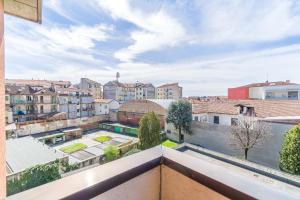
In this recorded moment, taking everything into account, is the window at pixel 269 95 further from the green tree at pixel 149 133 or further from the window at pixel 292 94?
the green tree at pixel 149 133

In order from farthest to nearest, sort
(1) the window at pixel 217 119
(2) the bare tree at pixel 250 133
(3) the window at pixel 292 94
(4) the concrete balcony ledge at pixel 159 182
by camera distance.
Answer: (3) the window at pixel 292 94, (1) the window at pixel 217 119, (2) the bare tree at pixel 250 133, (4) the concrete balcony ledge at pixel 159 182

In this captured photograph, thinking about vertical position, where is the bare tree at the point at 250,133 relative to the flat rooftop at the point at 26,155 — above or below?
above

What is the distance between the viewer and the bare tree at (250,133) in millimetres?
9320

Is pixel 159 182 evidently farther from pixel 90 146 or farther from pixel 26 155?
pixel 90 146

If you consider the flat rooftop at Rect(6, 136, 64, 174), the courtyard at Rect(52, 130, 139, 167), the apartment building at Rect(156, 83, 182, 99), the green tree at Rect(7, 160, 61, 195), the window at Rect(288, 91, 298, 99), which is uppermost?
the apartment building at Rect(156, 83, 182, 99)

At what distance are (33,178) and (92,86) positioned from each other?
1106 inches

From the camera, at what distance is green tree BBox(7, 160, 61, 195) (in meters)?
6.90

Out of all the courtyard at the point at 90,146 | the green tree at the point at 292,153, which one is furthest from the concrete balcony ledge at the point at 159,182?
the courtyard at the point at 90,146

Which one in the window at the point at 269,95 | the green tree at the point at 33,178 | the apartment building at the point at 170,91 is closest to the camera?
the green tree at the point at 33,178

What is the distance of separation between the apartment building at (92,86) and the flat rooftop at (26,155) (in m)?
22.2

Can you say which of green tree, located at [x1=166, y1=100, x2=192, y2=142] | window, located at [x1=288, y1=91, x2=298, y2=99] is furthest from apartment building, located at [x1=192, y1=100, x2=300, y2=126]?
window, located at [x1=288, y1=91, x2=298, y2=99]

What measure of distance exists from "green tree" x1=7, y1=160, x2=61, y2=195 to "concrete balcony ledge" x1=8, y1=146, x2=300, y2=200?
23.9 ft

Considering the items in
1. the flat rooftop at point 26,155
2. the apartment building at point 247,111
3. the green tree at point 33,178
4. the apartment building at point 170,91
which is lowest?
the green tree at point 33,178

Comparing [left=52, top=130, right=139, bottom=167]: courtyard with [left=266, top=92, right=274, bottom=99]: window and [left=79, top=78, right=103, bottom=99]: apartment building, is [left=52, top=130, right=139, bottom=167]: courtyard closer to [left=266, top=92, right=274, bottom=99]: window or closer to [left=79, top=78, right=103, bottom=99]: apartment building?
[left=266, top=92, right=274, bottom=99]: window
